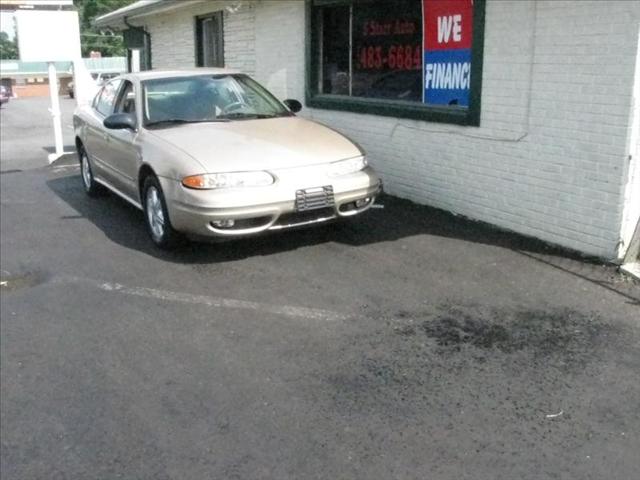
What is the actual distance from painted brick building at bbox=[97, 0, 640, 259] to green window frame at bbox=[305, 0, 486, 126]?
0.05 ft

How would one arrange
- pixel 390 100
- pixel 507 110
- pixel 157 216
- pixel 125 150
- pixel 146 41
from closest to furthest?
pixel 157 216, pixel 507 110, pixel 125 150, pixel 390 100, pixel 146 41

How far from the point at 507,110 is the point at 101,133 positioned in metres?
4.37

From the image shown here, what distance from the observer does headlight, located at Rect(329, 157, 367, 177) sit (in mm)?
6184

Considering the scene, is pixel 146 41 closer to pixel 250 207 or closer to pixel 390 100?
pixel 390 100

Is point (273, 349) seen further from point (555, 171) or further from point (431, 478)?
point (555, 171)

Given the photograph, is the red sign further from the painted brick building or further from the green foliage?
the green foliage

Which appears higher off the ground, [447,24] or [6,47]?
[6,47]

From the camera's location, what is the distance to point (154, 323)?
16.1 ft

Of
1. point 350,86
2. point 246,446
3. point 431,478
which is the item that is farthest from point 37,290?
point 350,86

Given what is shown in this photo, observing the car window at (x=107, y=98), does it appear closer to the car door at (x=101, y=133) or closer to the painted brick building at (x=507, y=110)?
the car door at (x=101, y=133)

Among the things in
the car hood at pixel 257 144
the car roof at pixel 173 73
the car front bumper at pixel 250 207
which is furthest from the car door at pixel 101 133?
the car front bumper at pixel 250 207

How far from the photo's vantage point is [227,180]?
19.1 ft

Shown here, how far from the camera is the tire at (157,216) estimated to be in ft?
20.6

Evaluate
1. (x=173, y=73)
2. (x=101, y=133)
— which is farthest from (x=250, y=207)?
(x=101, y=133)
